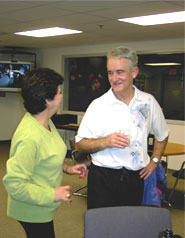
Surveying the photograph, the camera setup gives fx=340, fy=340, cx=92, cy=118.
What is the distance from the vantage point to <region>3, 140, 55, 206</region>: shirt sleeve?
1572mm

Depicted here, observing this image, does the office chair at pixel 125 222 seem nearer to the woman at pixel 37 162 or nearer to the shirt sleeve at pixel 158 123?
the woman at pixel 37 162

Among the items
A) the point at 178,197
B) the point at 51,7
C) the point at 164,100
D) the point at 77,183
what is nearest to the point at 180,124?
the point at 164,100

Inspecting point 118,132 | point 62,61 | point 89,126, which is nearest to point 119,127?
point 118,132

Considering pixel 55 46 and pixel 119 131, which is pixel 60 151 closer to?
pixel 119 131

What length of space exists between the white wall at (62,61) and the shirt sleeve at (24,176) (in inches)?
206

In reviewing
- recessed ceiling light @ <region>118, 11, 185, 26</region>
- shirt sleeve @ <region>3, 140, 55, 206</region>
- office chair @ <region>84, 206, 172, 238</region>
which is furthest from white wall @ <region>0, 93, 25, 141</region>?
office chair @ <region>84, 206, 172, 238</region>

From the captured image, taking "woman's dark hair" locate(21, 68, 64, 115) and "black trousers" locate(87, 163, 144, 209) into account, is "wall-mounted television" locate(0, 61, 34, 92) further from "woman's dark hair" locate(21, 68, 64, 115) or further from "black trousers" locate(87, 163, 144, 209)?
"woman's dark hair" locate(21, 68, 64, 115)

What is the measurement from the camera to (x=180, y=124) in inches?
257

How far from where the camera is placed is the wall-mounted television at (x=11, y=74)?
28.6ft

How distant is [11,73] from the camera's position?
8758 mm

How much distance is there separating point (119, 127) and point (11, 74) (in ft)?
23.4

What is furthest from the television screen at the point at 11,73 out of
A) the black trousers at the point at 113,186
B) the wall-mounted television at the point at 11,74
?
the black trousers at the point at 113,186

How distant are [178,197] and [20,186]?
3.91 meters

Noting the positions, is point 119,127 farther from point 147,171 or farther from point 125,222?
point 125,222
